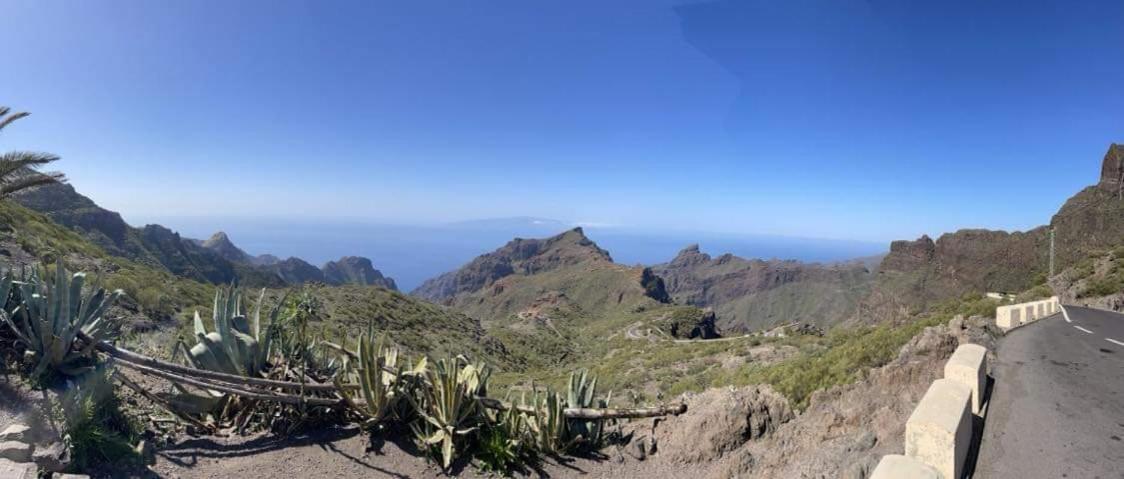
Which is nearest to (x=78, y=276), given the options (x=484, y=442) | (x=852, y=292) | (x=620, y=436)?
(x=484, y=442)

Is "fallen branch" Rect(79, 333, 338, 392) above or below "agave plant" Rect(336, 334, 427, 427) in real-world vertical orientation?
above

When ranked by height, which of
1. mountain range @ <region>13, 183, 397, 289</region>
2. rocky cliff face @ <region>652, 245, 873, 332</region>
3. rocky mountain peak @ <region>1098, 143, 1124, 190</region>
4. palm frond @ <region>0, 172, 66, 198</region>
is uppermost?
rocky mountain peak @ <region>1098, 143, 1124, 190</region>

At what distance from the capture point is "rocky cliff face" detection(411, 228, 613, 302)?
162375 millimetres

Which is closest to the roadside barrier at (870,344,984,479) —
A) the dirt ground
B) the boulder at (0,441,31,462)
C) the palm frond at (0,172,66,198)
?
the dirt ground

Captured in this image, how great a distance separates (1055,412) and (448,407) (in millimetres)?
7205

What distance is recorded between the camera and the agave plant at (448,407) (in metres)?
5.26

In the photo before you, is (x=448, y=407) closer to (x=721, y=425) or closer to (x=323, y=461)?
(x=323, y=461)

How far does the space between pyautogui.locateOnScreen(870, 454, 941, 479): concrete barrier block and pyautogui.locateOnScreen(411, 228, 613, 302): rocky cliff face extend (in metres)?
146

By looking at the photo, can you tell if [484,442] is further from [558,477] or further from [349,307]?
[349,307]

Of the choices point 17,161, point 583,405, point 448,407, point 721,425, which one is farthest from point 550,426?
point 17,161

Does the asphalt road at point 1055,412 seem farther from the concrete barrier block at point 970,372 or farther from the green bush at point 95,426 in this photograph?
the green bush at point 95,426

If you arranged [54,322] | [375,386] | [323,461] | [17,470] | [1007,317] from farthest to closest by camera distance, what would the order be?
1. [1007,317]
2. [375,386]
3. [323,461]
4. [54,322]
5. [17,470]

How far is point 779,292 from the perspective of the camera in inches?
6329

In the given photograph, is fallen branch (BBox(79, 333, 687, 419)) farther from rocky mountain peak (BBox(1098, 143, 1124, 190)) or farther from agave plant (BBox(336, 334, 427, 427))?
rocky mountain peak (BBox(1098, 143, 1124, 190))
